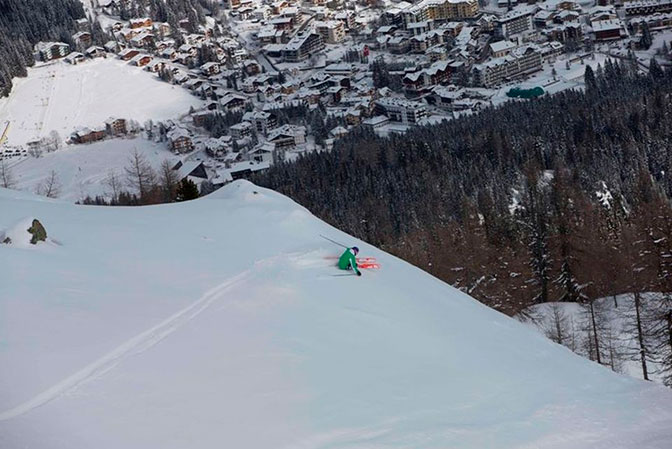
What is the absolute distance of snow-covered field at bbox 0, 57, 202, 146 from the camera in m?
44.3

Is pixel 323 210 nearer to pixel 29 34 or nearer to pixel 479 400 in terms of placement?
pixel 479 400

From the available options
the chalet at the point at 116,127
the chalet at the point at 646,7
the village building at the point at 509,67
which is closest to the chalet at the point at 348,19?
the village building at the point at 509,67

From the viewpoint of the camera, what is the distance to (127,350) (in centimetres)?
679

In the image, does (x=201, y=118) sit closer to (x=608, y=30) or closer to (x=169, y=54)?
(x=169, y=54)

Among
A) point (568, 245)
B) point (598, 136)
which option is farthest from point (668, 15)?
point (568, 245)

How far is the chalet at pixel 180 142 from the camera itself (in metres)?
38.9

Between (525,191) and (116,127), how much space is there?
2578 centimetres

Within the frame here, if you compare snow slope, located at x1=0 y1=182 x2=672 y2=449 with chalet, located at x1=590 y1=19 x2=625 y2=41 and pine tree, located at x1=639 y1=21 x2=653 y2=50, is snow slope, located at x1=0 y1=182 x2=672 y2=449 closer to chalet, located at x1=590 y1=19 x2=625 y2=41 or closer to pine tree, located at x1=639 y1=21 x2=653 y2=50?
pine tree, located at x1=639 y1=21 x2=653 y2=50

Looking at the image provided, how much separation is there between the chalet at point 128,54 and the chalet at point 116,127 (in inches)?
504

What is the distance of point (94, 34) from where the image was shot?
5766cm

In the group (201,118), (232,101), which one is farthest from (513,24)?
(201,118)

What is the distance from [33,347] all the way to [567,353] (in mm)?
5640

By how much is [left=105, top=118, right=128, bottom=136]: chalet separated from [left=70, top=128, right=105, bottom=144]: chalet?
17.9 inches

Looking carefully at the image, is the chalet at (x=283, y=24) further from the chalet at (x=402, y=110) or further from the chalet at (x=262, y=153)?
the chalet at (x=262, y=153)
